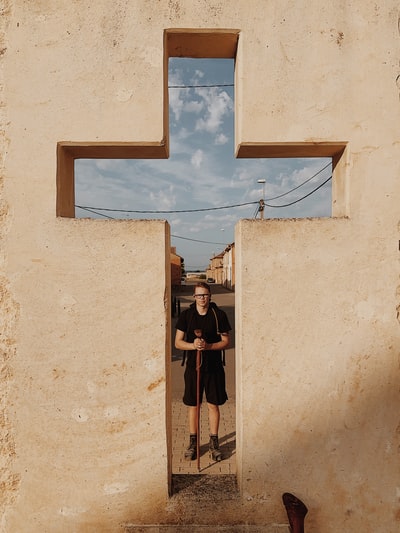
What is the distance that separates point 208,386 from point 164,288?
160 centimetres

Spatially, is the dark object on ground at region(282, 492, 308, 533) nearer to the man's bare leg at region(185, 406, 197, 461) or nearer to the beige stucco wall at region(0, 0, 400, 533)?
the beige stucco wall at region(0, 0, 400, 533)

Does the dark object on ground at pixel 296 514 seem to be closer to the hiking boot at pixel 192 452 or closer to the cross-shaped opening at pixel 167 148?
the hiking boot at pixel 192 452

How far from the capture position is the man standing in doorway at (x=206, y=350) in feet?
9.45

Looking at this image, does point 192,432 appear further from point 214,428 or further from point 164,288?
point 164,288

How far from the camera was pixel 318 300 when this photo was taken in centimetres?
187

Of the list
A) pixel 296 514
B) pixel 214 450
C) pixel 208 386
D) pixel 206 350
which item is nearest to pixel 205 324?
pixel 206 350

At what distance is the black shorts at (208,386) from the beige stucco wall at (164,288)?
3.74 feet

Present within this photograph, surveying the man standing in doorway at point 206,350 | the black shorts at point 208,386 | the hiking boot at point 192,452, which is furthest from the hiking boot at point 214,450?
the black shorts at point 208,386

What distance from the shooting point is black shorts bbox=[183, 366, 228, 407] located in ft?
9.89

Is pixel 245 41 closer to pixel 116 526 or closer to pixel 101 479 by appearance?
pixel 101 479

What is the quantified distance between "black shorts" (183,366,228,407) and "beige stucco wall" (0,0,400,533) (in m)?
1.14

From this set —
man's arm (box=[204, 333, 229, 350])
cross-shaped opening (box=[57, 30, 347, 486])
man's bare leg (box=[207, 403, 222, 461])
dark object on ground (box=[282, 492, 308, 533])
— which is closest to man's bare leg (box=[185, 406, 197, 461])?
man's bare leg (box=[207, 403, 222, 461])

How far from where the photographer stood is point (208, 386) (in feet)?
9.96

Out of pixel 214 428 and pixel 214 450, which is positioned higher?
pixel 214 428
